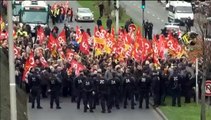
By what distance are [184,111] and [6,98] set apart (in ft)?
25.0

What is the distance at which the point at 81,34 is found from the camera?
142 ft

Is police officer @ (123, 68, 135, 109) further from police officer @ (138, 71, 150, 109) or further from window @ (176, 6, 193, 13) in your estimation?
window @ (176, 6, 193, 13)

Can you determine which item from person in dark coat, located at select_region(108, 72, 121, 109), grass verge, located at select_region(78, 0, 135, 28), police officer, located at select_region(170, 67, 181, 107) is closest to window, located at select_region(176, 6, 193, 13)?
grass verge, located at select_region(78, 0, 135, 28)

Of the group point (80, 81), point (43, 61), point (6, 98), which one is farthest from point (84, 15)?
point (6, 98)

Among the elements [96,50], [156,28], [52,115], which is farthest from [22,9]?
[52,115]

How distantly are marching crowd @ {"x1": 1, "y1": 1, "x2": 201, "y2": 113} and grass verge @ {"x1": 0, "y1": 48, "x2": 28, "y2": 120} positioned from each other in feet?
1.60

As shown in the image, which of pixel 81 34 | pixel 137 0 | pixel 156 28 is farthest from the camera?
pixel 137 0

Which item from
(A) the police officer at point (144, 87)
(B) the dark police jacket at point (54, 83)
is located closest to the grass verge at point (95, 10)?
(A) the police officer at point (144, 87)

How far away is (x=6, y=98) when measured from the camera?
30.1 m

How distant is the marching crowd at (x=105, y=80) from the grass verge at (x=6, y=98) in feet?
1.60

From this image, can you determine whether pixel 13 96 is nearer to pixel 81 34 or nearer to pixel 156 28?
pixel 81 34

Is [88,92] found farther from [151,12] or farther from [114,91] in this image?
[151,12]

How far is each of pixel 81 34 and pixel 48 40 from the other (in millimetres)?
2295

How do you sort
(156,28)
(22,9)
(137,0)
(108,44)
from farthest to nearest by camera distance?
(137,0) → (156,28) → (22,9) → (108,44)
